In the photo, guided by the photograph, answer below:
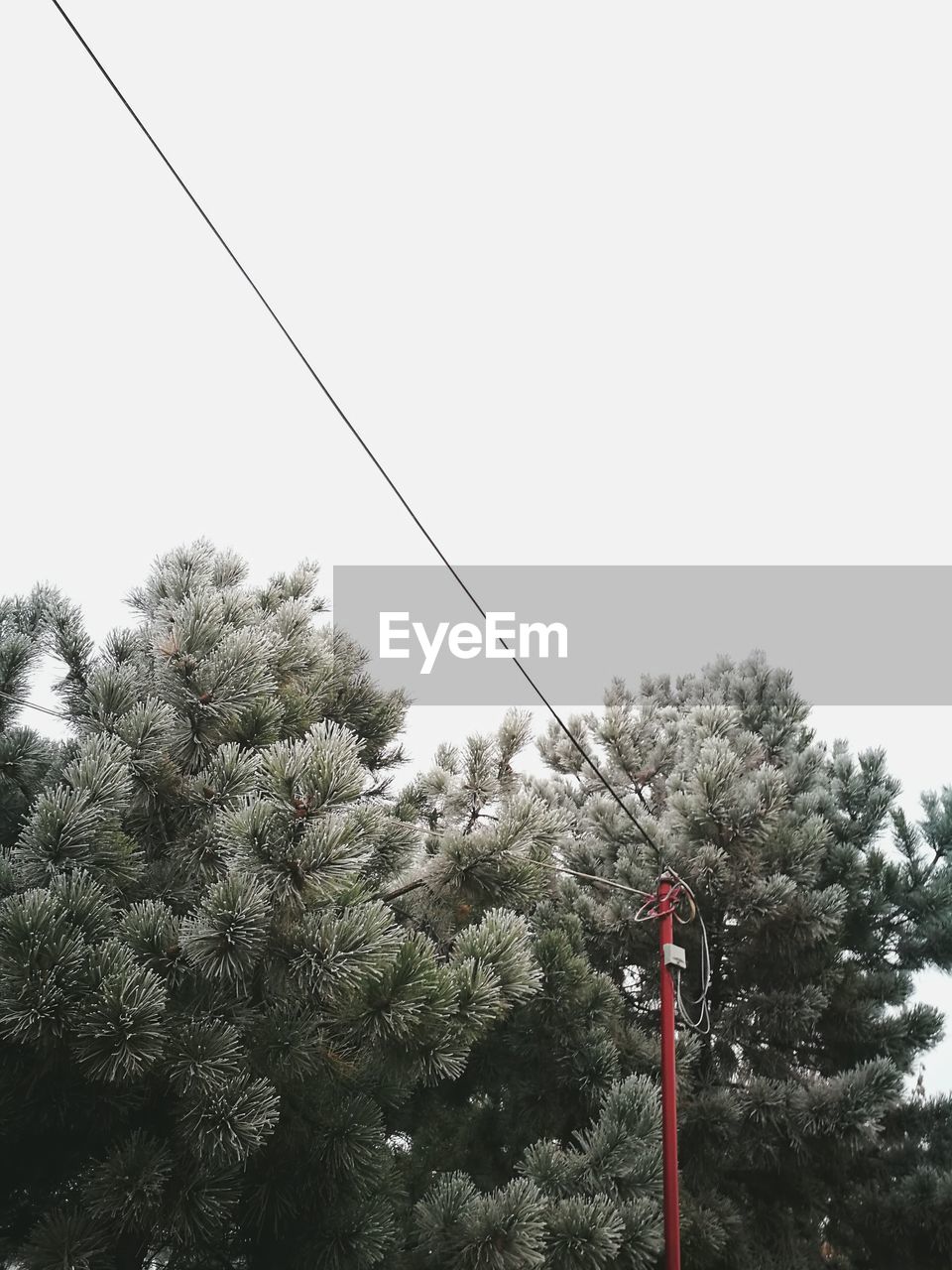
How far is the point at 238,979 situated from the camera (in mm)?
2072

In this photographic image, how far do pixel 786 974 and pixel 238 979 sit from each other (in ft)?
15.9

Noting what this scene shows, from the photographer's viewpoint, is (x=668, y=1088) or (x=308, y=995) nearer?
(x=308, y=995)

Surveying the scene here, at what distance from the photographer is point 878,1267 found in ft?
18.5

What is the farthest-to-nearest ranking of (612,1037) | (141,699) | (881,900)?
1. (881,900)
2. (612,1037)
3. (141,699)

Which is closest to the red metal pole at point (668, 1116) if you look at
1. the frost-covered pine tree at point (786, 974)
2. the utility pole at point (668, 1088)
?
the utility pole at point (668, 1088)

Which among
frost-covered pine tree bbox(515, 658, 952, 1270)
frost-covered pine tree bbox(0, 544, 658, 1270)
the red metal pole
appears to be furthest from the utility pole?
frost-covered pine tree bbox(515, 658, 952, 1270)

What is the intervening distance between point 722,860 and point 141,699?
11.5ft

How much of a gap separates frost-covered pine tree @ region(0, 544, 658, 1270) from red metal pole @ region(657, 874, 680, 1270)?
11 cm

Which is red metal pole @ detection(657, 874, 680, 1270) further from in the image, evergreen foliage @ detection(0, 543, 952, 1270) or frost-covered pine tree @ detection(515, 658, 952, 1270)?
frost-covered pine tree @ detection(515, 658, 952, 1270)

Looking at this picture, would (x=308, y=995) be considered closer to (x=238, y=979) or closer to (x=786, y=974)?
(x=238, y=979)

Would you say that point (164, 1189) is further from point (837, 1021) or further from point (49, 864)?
point (837, 1021)

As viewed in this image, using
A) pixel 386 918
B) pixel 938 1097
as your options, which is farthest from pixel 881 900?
pixel 386 918

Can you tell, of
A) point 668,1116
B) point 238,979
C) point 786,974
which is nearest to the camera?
point 238,979

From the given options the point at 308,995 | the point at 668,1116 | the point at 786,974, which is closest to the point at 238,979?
the point at 308,995
